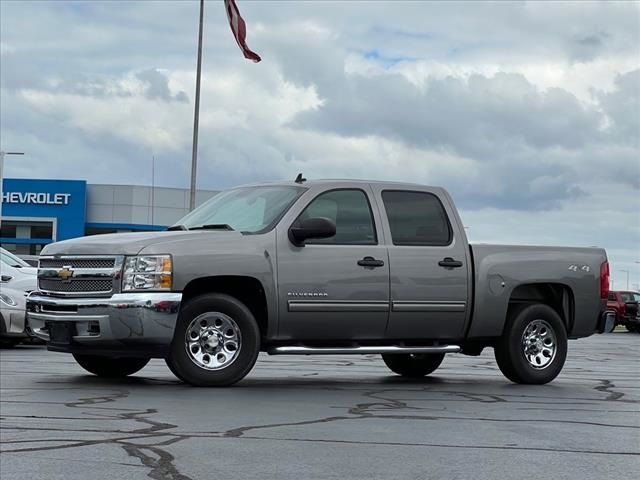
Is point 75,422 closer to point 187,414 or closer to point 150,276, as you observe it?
point 187,414

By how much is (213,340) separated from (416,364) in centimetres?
328

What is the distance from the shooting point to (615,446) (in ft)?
25.3

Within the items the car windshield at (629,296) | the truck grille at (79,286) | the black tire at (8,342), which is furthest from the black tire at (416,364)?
the car windshield at (629,296)

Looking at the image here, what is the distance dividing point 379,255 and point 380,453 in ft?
16.6

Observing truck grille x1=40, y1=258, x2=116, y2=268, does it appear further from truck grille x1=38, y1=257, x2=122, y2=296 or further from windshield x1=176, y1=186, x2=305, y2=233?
windshield x1=176, y1=186, x2=305, y2=233

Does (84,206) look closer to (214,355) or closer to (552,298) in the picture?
(552,298)

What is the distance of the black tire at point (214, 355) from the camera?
36.9 feet

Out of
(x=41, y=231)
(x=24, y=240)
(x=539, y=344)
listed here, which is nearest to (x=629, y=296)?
(x=24, y=240)

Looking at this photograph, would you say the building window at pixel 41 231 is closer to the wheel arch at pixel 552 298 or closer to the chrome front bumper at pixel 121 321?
the wheel arch at pixel 552 298

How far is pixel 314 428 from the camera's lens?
27.3 feet

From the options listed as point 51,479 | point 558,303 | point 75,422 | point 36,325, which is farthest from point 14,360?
point 51,479

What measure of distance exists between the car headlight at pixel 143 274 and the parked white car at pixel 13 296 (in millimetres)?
7628

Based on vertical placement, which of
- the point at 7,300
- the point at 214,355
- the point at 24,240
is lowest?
the point at 214,355

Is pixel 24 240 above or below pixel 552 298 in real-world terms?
above
